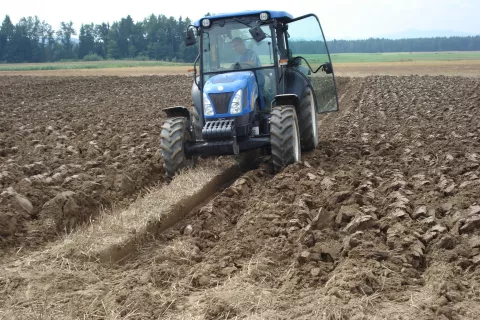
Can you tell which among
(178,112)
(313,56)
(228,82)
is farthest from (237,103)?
(313,56)

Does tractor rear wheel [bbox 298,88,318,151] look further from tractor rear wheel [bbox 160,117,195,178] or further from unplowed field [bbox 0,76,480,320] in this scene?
tractor rear wheel [bbox 160,117,195,178]

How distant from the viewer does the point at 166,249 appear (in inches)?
200

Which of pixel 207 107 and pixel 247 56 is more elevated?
pixel 247 56

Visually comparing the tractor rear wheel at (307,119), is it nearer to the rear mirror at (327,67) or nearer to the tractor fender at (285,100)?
→ the rear mirror at (327,67)

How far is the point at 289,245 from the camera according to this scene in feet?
15.8

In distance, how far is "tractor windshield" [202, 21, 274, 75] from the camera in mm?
8164

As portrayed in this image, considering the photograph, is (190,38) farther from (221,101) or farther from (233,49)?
(221,101)

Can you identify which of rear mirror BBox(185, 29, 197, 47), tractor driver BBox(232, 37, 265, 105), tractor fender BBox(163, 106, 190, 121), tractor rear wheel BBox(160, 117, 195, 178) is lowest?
tractor rear wheel BBox(160, 117, 195, 178)

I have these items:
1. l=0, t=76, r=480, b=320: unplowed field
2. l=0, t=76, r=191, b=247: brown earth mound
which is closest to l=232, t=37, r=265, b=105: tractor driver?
l=0, t=76, r=480, b=320: unplowed field

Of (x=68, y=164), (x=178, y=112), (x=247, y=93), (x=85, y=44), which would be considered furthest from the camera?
(x=85, y=44)

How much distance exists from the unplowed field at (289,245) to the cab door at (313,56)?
3.02 feet

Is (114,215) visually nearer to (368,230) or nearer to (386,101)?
(368,230)

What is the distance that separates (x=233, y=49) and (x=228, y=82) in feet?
2.56

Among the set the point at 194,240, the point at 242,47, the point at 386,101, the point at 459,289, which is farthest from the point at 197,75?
the point at 386,101
